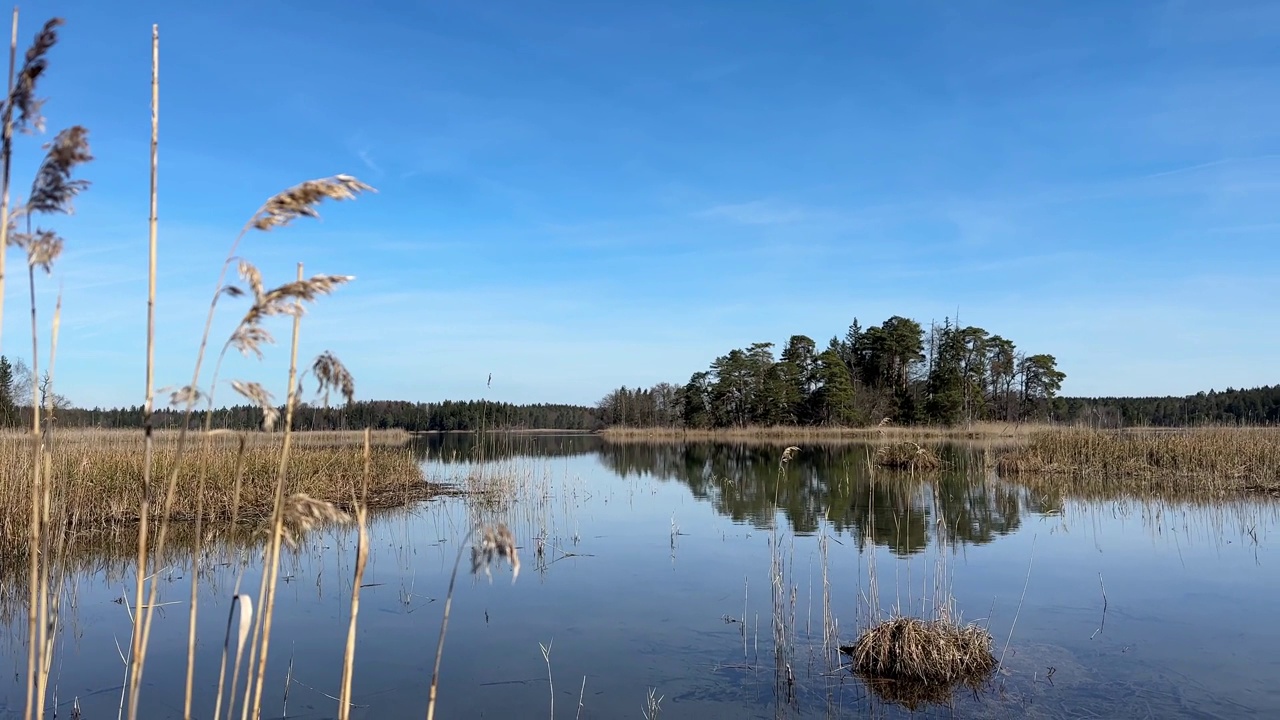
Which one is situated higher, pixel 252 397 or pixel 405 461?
pixel 252 397

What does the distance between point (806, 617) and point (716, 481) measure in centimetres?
1299

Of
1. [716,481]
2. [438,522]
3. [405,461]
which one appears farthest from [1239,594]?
[405,461]

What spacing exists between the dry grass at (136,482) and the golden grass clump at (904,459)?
12.7 m

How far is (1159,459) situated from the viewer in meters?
18.2

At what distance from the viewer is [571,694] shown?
16.7ft

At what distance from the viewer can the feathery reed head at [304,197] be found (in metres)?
1.86

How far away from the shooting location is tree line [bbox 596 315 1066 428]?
49062 millimetres

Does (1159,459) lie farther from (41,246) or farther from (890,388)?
(890,388)

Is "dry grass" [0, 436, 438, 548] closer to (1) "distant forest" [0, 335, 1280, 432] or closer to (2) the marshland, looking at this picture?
(2) the marshland

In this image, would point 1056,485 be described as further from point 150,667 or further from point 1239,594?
point 150,667

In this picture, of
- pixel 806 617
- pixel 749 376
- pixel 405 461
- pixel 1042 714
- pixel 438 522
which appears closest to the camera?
pixel 1042 714

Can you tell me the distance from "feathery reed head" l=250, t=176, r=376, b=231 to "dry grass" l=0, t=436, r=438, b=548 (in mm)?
6946

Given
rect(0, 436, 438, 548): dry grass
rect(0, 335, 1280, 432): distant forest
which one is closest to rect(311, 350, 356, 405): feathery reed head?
rect(0, 436, 438, 548): dry grass

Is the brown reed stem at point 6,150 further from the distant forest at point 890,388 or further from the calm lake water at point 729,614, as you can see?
the distant forest at point 890,388
